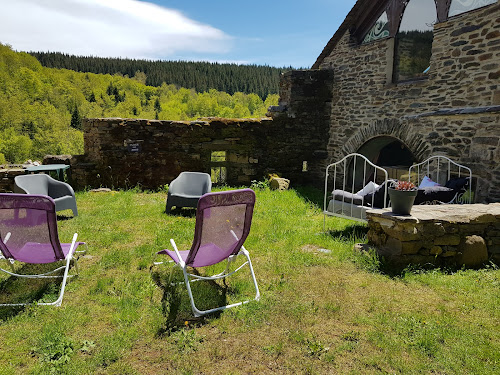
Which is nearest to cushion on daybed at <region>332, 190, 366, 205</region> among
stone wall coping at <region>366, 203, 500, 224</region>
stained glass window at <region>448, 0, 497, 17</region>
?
stone wall coping at <region>366, 203, 500, 224</region>

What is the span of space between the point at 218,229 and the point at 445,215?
109 inches

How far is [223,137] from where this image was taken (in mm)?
10250

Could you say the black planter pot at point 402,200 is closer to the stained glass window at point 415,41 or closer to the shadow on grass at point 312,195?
the shadow on grass at point 312,195

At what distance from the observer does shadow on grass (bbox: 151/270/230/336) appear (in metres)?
2.99

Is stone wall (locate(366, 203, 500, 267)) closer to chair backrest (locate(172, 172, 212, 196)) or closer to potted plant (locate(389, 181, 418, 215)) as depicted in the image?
potted plant (locate(389, 181, 418, 215))

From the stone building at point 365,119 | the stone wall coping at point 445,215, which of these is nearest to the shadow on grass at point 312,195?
the stone building at point 365,119

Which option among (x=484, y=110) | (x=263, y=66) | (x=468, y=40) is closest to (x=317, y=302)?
(x=484, y=110)

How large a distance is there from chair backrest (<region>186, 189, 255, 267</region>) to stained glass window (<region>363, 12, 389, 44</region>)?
7475mm

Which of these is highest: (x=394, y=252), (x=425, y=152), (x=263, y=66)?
(x=263, y=66)

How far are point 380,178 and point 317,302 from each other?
22.9ft

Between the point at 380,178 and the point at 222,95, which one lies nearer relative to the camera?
the point at 380,178

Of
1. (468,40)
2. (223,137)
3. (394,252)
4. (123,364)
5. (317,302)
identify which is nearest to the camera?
(123,364)

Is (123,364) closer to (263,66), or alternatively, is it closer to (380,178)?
(380,178)

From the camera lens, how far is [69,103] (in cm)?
5969
